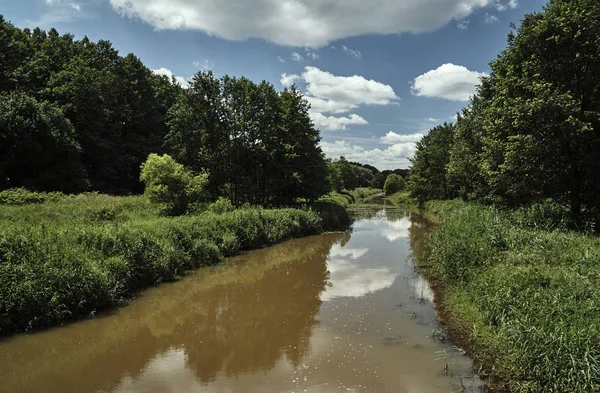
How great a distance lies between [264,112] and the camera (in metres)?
32.2

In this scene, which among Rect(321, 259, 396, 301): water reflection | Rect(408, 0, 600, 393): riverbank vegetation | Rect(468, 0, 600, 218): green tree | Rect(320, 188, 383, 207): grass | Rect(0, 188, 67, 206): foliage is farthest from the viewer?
Rect(320, 188, 383, 207): grass

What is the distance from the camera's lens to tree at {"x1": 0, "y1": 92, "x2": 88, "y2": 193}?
25344mm

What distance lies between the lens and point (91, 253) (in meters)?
11.6

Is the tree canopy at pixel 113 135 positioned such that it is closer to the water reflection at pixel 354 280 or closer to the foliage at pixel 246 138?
the foliage at pixel 246 138

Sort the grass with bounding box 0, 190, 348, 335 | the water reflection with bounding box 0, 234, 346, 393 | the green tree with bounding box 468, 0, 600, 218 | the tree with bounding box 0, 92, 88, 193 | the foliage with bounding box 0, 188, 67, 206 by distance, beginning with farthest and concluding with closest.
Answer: the tree with bounding box 0, 92, 88, 193 → the foliage with bounding box 0, 188, 67, 206 → the green tree with bounding box 468, 0, 600, 218 → the grass with bounding box 0, 190, 348, 335 → the water reflection with bounding box 0, 234, 346, 393

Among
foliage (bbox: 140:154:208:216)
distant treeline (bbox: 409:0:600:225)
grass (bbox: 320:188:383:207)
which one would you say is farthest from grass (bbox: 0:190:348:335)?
grass (bbox: 320:188:383:207)

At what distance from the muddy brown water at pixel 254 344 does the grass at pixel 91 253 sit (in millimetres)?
600

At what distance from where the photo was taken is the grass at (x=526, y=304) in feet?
A: 18.8

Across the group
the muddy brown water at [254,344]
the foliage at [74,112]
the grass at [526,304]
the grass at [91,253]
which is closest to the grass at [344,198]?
the foliage at [74,112]

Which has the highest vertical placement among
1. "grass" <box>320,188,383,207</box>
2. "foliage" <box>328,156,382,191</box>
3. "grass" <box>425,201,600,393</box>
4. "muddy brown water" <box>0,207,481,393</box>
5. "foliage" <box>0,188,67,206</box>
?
"foliage" <box>328,156,382,191</box>

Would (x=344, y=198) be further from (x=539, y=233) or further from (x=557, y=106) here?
(x=539, y=233)

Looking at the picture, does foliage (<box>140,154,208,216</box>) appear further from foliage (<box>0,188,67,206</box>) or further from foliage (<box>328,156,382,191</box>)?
foliage (<box>328,156,382,191</box>)

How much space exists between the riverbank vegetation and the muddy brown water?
1.07m

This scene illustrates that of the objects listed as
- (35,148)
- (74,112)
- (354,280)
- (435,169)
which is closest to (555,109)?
(354,280)
